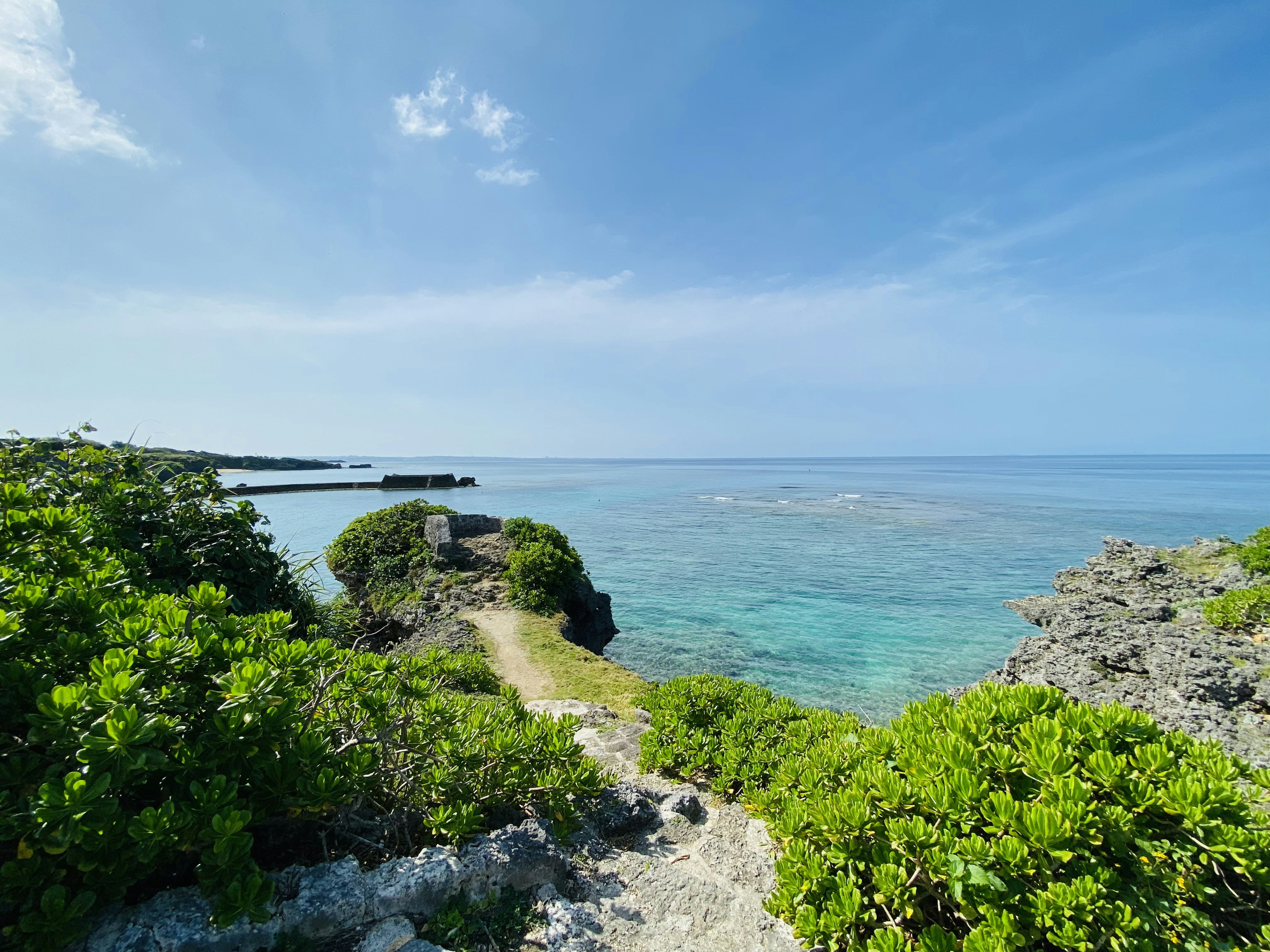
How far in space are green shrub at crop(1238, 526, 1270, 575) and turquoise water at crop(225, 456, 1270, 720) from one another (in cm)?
563

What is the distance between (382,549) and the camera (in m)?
18.7

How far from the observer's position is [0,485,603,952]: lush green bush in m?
2.09

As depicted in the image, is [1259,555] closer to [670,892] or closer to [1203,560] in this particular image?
[1203,560]

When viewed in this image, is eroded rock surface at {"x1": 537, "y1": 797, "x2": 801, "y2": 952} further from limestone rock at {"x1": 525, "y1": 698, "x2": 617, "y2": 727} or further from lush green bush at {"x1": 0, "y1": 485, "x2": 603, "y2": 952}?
limestone rock at {"x1": 525, "y1": 698, "x2": 617, "y2": 727}

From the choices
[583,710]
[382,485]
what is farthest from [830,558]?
[382,485]

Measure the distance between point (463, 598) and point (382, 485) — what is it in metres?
51.9

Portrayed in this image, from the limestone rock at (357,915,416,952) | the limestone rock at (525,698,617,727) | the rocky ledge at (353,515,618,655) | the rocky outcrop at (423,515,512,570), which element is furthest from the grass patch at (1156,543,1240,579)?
the limestone rock at (357,915,416,952)

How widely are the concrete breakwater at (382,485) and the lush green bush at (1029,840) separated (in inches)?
2112

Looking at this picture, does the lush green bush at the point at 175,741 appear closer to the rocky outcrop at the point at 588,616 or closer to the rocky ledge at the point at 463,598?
the rocky ledge at the point at 463,598

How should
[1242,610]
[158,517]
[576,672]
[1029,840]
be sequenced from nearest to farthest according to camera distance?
[1029,840]
[158,517]
[576,672]
[1242,610]

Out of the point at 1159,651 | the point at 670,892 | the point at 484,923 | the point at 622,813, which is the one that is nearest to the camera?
the point at 484,923

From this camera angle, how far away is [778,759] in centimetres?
498

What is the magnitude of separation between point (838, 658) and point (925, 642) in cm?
308

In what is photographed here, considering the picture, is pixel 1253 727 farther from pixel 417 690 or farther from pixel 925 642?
pixel 417 690
